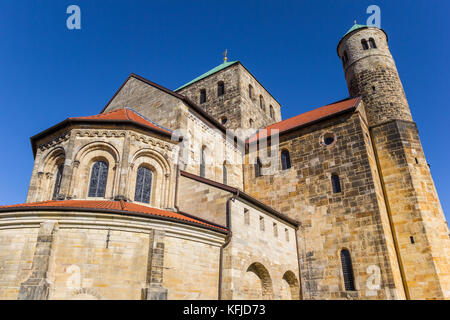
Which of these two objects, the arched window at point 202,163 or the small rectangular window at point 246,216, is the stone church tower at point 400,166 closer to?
the small rectangular window at point 246,216

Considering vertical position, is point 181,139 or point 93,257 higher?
point 181,139

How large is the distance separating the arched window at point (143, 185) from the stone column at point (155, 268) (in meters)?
3.96

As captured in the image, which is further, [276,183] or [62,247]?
[276,183]

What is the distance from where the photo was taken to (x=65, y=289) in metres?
8.94

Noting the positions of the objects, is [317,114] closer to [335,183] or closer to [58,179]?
[335,183]

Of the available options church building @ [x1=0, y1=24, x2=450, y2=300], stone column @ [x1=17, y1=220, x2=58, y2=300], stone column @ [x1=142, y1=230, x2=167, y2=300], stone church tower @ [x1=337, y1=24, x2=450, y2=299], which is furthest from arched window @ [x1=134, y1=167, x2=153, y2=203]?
stone church tower @ [x1=337, y1=24, x2=450, y2=299]

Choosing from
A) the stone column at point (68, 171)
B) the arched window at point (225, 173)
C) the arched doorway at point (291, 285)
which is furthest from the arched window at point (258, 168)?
the stone column at point (68, 171)

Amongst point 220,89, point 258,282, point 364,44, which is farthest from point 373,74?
point 258,282

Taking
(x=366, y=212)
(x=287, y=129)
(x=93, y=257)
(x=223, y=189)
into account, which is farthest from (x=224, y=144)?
(x=93, y=257)

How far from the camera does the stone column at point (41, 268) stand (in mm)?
8422

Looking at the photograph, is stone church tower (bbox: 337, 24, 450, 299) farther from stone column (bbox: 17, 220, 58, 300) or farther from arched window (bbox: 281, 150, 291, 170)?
stone column (bbox: 17, 220, 58, 300)

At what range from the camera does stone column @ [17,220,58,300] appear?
842 centimetres
